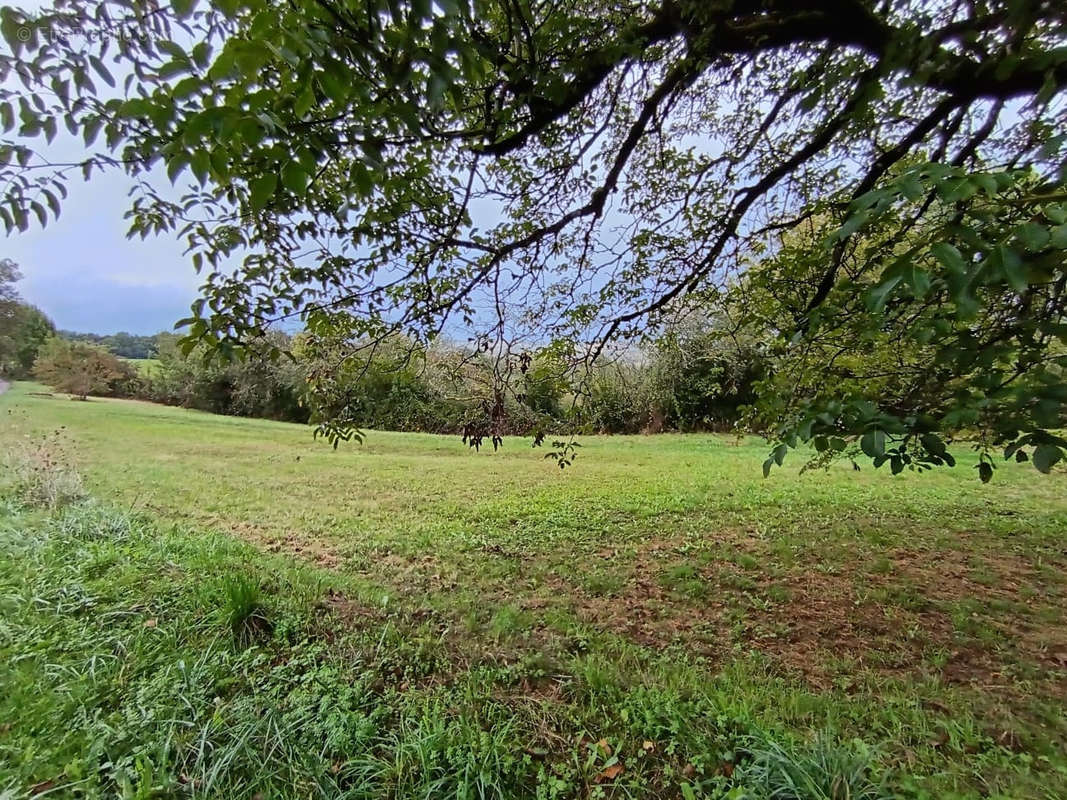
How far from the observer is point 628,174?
153 inches

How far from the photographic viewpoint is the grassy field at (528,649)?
168cm

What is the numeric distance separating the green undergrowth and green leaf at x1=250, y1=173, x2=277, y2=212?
184 centimetres

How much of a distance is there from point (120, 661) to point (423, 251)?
2.55 metres

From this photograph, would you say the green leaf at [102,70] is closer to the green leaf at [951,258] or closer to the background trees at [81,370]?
the green leaf at [951,258]

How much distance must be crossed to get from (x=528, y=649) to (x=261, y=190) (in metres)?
2.59

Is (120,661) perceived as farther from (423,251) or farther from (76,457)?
Answer: (76,457)

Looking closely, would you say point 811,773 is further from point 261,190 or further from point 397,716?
point 261,190

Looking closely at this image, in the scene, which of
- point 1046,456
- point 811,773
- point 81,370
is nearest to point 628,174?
point 1046,456

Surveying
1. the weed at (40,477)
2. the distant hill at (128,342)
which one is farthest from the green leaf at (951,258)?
the distant hill at (128,342)

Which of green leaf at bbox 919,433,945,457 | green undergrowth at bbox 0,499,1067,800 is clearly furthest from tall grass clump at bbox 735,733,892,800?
green leaf at bbox 919,433,945,457

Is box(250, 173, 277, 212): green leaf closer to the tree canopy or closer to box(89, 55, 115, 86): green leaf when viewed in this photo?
the tree canopy

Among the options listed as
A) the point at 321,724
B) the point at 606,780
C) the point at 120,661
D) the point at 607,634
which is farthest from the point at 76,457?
the point at 606,780

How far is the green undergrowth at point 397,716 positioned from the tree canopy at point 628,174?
3.84ft

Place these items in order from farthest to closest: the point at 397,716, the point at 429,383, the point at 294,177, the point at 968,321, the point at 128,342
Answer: the point at 128,342
the point at 429,383
the point at 397,716
the point at 968,321
the point at 294,177
